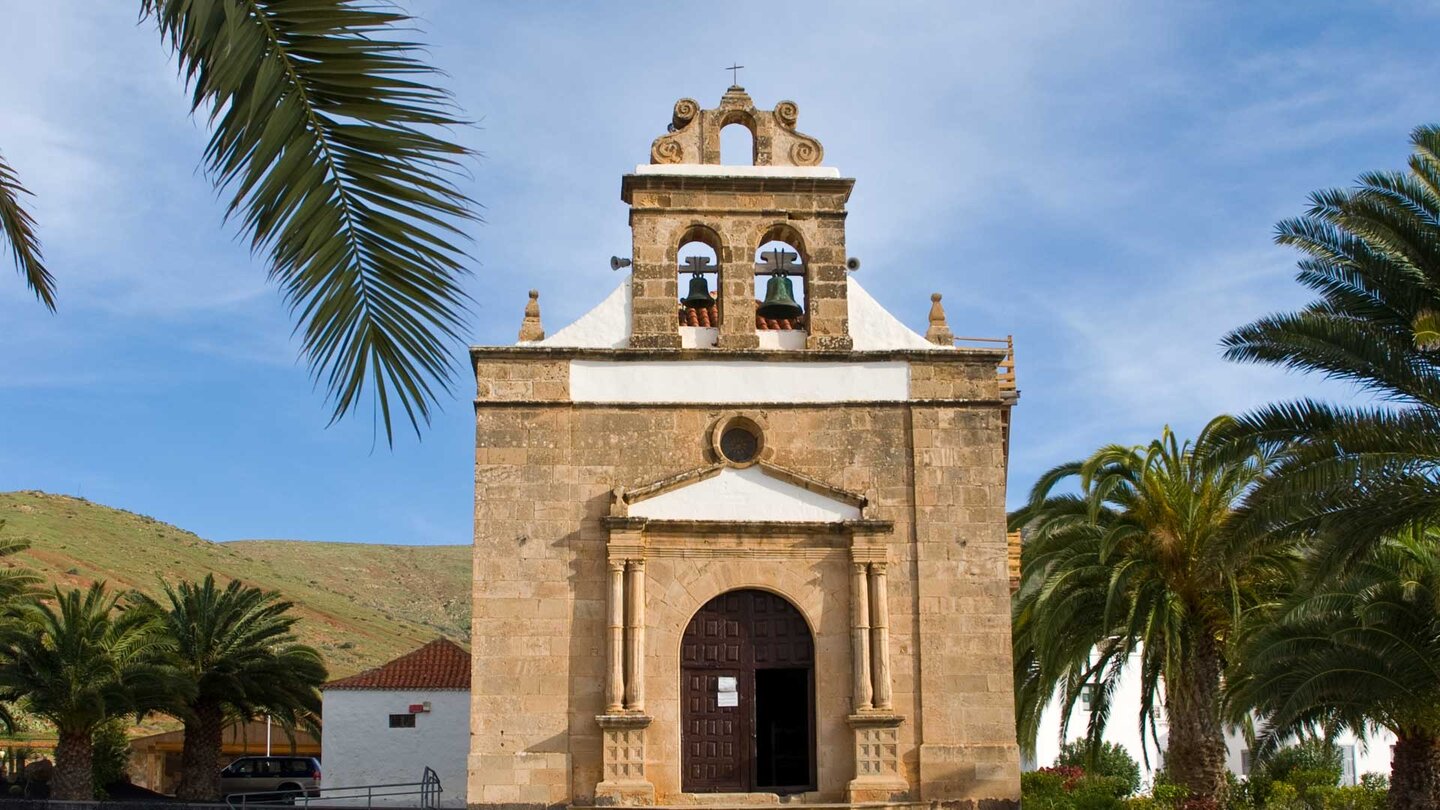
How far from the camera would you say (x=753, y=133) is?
18.4 meters

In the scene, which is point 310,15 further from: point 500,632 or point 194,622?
point 194,622

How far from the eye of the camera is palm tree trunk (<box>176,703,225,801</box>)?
25750 mm

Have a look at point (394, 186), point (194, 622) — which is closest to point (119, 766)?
point (194, 622)

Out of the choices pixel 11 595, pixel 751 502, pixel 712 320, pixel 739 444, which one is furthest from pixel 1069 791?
pixel 11 595

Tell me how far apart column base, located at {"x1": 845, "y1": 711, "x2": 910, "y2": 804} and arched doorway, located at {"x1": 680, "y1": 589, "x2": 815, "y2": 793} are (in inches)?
23.6

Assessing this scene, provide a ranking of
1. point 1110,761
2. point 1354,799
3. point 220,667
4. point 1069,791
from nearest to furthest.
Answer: point 1354,799 → point 1069,791 → point 220,667 → point 1110,761

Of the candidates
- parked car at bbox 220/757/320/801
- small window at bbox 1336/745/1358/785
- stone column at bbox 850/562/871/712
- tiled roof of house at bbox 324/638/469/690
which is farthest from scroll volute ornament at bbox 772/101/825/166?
small window at bbox 1336/745/1358/785

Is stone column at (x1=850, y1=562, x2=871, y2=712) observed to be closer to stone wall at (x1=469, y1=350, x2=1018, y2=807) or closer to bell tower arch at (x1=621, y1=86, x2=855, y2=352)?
stone wall at (x1=469, y1=350, x2=1018, y2=807)

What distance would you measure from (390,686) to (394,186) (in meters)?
25.0

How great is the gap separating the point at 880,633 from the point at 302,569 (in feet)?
242

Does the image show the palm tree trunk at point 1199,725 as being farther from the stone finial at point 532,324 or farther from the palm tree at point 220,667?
the palm tree at point 220,667

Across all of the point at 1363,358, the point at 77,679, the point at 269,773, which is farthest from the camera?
the point at 269,773

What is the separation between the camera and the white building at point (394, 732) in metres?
27.1

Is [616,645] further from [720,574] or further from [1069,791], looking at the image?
[1069,791]
